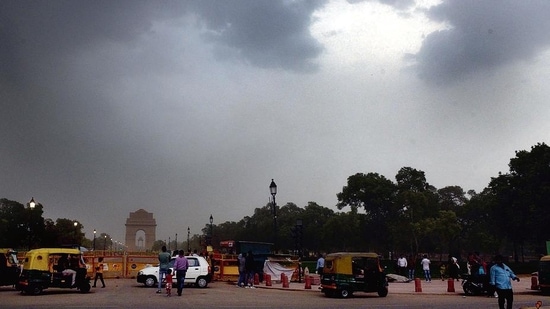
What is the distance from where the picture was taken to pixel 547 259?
20.5 m

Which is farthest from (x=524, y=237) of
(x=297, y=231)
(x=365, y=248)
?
(x=297, y=231)

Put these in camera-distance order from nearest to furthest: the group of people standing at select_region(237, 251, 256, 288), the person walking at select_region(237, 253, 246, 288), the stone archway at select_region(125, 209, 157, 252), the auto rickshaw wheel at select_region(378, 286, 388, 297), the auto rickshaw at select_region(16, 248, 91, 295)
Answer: the auto rickshaw at select_region(16, 248, 91, 295), the auto rickshaw wheel at select_region(378, 286, 388, 297), the group of people standing at select_region(237, 251, 256, 288), the person walking at select_region(237, 253, 246, 288), the stone archway at select_region(125, 209, 157, 252)

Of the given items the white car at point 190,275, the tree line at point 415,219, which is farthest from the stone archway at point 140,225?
the white car at point 190,275

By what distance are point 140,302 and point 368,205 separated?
64.4 metres

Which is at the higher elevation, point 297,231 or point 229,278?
point 297,231

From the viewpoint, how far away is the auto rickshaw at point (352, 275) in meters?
19.8

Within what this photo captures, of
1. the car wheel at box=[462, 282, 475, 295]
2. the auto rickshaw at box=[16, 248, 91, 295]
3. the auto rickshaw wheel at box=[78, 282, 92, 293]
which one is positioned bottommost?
the car wheel at box=[462, 282, 475, 295]

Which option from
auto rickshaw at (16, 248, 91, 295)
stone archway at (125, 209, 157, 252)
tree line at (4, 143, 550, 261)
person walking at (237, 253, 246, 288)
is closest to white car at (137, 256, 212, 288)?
person walking at (237, 253, 246, 288)

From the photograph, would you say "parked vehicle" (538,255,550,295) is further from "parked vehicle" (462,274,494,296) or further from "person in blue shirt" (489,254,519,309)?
"person in blue shirt" (489,254,519,309)

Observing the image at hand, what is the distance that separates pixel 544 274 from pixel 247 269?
13131 mm

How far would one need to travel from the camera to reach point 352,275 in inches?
783

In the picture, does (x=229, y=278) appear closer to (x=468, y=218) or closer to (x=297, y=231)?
(x=297, y=231)

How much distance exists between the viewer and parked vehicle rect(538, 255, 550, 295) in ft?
67.4

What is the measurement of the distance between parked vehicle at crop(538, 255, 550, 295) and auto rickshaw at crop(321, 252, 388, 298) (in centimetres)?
645
